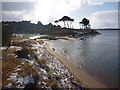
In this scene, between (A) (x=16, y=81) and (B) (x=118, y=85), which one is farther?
(B) (x=118, y=85)

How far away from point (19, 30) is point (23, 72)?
152 meters

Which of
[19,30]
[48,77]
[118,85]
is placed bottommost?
[118,85]

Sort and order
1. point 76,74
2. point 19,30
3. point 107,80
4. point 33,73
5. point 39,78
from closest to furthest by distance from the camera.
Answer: point 39,78 < point 33,73 < point 107,80 < point 76,74 < point 19,30

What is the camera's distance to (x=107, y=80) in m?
13.3

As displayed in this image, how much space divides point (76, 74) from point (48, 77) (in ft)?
15.2

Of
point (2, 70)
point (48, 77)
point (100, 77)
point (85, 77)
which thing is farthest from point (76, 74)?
point (2, 70)

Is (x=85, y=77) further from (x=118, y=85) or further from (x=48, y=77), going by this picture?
(x=48, y=77)

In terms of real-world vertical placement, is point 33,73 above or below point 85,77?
above

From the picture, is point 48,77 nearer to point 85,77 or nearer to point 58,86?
point 58,86

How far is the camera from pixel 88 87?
1148cm

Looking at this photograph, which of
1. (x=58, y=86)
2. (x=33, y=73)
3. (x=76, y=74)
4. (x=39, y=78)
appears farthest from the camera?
(x=76, y=74)

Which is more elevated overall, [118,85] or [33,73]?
[33,73]

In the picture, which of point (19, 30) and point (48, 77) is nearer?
point (48, 77)

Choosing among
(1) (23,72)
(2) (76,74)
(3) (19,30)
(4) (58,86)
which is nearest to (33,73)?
(1) (23,72)
